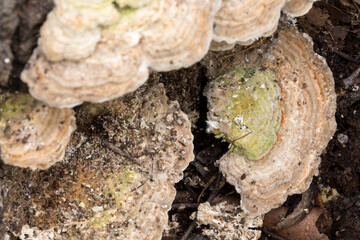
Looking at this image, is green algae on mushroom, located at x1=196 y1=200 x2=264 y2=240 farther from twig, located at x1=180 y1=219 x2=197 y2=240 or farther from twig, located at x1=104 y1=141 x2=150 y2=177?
twig, located at x1=104 y1=141 x2=150 y2=177

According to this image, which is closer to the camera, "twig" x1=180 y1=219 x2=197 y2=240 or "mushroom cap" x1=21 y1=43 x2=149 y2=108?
"mushroom cap" x1=21 y1=43 x2=149 y2=108

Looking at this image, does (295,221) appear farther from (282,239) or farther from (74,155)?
(74,155)

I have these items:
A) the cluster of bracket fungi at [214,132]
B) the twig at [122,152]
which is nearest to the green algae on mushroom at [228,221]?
the cluster of bracket fungi at [214,132]

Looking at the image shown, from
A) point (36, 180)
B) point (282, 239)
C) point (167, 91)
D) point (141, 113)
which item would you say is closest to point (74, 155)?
point (36, 180)

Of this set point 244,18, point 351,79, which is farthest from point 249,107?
point 351,79

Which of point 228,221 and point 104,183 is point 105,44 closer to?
point 104,183

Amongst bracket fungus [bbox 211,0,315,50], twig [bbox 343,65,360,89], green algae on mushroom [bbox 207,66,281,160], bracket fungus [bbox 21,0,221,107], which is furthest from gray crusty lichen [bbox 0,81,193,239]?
twig [bbox 343,65,360,89]
